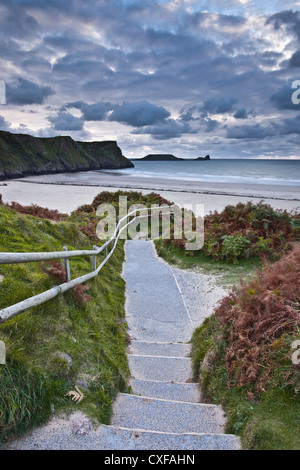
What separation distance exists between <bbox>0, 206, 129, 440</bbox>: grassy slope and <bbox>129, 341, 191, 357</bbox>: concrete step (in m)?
0.29

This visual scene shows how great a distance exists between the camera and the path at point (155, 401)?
279 cm

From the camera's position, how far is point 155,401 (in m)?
3.89

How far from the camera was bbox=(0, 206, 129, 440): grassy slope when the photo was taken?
2.81 meters

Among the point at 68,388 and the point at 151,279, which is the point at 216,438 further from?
the point at 151,279

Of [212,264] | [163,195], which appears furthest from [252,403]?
[163,195]

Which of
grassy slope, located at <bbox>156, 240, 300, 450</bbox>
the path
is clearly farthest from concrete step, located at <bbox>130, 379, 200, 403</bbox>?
grassy slope, located at <bbox>156, 240, 300, 450</bbox>

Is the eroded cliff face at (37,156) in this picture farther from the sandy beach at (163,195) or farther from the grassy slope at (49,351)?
the grassy slope at (49,351)

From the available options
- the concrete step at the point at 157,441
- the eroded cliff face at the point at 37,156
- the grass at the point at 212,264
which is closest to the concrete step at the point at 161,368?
the concrete step at the point at 157,441

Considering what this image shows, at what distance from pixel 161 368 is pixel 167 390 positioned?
0.76m

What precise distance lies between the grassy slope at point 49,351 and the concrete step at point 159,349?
0.29 m

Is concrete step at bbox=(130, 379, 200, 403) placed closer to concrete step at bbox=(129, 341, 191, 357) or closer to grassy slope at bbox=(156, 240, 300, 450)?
grassy slope at bbox=(156, 240, 300, 450)

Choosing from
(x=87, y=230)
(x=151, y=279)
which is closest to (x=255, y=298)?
(x=151, y=279)
